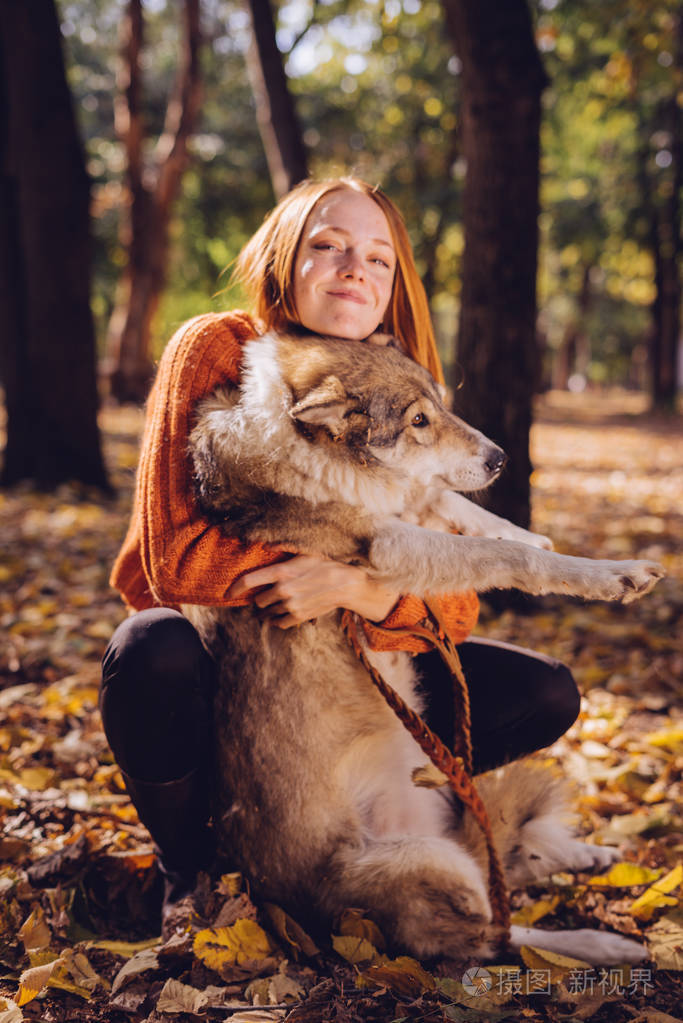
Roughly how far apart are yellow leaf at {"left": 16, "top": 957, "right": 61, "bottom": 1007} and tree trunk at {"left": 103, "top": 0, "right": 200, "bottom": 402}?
12.8 metres

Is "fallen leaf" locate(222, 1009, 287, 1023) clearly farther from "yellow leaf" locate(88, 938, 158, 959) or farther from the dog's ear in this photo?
the dog's ear

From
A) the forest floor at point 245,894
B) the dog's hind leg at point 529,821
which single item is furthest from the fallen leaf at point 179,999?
the dog's hind leg at point 529,821

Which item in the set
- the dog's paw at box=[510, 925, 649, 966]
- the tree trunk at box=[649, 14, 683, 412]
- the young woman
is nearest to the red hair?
the young woman

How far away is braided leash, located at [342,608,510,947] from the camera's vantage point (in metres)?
2.12

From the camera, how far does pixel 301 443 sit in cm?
213

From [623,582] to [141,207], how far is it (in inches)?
572

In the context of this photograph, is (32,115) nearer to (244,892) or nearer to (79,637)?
(79,637)

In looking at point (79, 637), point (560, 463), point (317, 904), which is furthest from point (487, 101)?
point (560, 463)

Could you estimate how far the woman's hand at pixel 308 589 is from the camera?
6.74 ft

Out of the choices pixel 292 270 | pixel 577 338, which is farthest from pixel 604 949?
pixel 577 338

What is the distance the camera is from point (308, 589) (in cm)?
207

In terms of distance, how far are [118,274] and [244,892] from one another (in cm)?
2000

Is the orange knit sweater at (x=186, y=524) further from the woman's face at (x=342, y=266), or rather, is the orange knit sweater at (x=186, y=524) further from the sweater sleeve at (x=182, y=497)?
the woman's face at (x=342, y=266)

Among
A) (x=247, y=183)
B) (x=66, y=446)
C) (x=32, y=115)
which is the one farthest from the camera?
(x=247, y=183)
